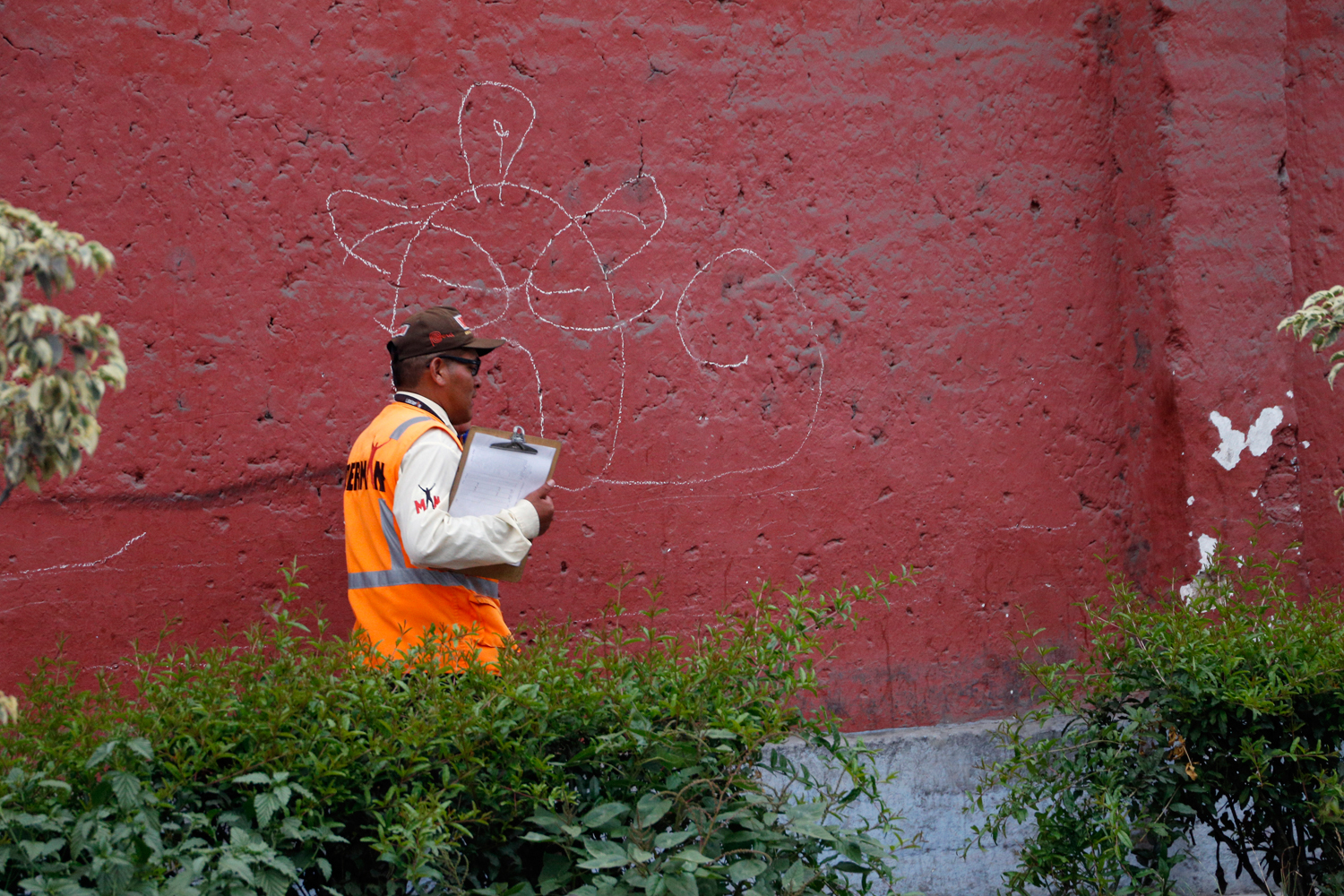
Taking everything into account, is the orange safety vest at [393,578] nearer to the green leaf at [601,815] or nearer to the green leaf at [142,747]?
the green leaf at [601,815]

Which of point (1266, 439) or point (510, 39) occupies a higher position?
point (510, 39)

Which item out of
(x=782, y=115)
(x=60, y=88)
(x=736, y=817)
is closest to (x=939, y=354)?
(x=782, y=115)

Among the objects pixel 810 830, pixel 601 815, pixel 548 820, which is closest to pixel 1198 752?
pixel 810 830

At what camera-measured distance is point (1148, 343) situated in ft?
15.0

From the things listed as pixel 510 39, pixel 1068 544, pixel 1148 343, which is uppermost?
pixel 510 39

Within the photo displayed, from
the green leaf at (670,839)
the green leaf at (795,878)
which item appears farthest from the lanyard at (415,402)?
the green leaf at (795,878)

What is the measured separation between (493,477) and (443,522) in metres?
0.21

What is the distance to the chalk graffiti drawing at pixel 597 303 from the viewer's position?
3943mm

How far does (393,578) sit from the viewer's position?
3.12 meters

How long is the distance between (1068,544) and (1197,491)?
0.54 metres

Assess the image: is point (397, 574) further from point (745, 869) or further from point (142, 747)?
point (745, 869)

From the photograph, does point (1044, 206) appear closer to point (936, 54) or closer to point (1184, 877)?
point (936, 54)

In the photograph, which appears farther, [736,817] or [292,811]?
[736,817]

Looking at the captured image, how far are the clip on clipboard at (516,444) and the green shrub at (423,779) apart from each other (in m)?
0.67
